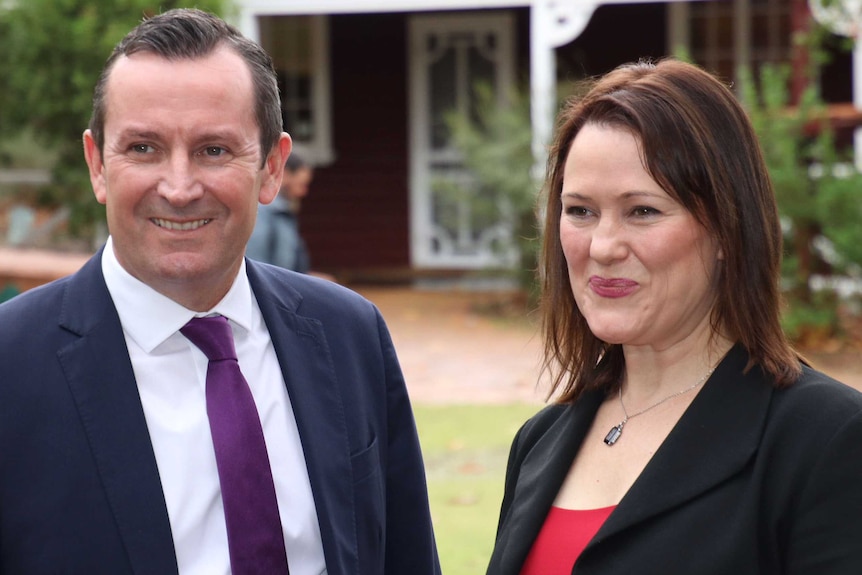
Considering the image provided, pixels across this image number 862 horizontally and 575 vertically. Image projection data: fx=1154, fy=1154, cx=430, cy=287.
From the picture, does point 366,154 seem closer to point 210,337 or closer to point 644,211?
point 210,337

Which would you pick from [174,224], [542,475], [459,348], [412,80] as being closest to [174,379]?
[174,224]

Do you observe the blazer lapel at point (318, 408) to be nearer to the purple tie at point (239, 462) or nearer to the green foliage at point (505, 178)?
the purple tie at point (239, 462)

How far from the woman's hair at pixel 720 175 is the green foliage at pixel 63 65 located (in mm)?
9836

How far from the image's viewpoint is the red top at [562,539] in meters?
2.44

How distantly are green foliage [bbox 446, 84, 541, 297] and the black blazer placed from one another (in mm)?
9770

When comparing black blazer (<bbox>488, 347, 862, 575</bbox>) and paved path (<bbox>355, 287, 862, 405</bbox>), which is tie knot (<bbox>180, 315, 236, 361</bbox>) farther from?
paved path (<bbox>355, 287, 862, 405</bbox>)

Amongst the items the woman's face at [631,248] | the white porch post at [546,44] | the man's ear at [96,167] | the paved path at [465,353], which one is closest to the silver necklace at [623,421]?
the woman's face at [631,248]

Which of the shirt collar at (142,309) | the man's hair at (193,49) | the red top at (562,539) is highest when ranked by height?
the man's hair at (193,49)

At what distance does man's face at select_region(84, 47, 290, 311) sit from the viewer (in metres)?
2.38

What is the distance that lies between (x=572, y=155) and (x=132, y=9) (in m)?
10.1

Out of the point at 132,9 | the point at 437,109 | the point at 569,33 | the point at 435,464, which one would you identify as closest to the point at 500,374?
the point at 435,464

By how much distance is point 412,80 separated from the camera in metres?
15.7

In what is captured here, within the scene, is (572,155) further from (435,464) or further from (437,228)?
(437,228)

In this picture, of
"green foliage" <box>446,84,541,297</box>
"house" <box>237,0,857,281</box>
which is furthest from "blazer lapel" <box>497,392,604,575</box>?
"house" <box>237,0,857,281</box>
